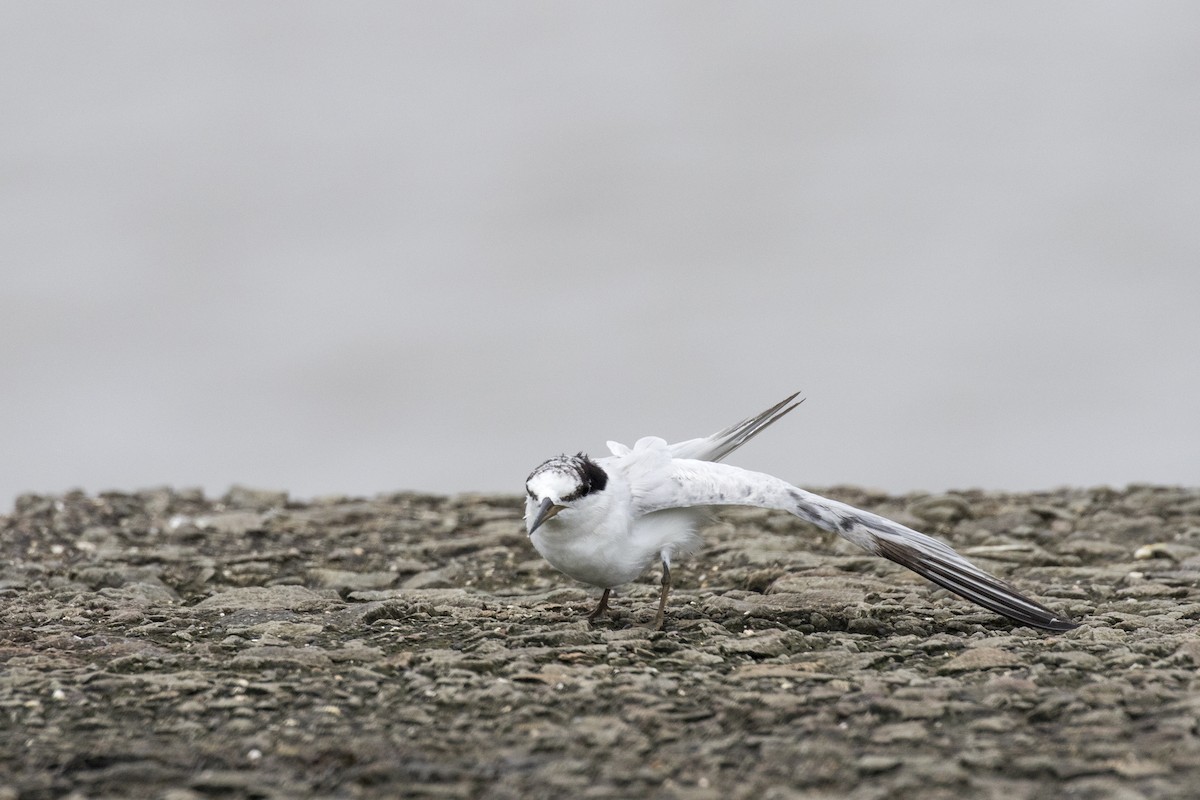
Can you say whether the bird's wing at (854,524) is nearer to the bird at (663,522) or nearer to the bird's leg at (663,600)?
the bird at (663,522)

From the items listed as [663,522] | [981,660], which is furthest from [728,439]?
[981,660]

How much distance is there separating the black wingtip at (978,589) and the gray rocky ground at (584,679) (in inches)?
4.0

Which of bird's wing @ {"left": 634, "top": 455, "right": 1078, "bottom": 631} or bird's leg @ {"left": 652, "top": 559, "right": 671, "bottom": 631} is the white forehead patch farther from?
bird's leg @ {"left": 652, "top": 559, "right": 671, "bottom": 631}

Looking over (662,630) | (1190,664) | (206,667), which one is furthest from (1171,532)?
(206,667)

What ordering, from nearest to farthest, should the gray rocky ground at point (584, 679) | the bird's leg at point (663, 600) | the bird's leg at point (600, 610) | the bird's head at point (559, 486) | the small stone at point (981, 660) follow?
the gray rocky ground at point (584, 679) → the small stone at point (981, 660) → the bird's head at point (559, 486) → the bird's leg at point (663, 600) → the bird's leg at point (600, 610)

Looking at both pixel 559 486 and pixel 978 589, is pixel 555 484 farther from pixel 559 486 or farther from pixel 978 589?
pixel 978 589

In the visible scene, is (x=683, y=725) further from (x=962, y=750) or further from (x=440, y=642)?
(x=440, y=642)

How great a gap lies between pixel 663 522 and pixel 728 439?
0.90 meters

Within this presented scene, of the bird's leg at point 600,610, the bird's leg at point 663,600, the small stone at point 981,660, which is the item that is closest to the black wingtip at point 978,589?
the small stone at point 981,660

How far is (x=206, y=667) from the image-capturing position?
6.46 m

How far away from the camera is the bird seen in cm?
707

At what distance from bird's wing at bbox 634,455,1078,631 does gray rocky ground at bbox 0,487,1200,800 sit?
0.57 feet

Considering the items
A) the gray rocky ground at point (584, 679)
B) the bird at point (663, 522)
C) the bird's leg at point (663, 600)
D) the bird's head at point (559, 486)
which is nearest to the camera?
the gray rocky ground at point (584, 679)

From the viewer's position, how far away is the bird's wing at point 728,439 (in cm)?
802
